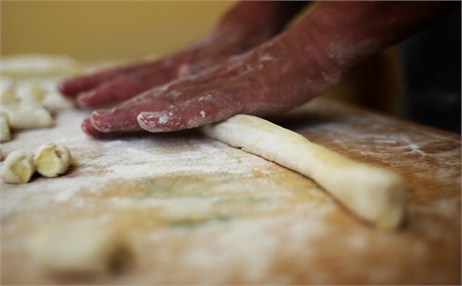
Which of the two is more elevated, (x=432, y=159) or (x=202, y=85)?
(x=202, y=85)

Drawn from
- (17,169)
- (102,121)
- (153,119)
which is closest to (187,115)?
(153,119)

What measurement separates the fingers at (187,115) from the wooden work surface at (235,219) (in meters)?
0.06

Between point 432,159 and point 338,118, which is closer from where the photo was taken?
point 432,159

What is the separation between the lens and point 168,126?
926mm

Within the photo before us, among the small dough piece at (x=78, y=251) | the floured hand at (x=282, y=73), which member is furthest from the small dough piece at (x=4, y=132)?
the small dough piece at (x=78, y=251)

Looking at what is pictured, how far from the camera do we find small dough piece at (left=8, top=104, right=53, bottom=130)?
112 centimetres

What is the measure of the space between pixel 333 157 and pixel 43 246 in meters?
0.41

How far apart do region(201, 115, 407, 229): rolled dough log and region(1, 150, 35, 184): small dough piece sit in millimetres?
378

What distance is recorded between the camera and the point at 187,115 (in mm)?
925

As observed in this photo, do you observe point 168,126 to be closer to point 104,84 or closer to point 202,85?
point 202,85

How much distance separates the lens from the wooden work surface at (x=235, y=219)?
52 centimetres

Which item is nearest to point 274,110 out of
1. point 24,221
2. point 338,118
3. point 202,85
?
point 202,85

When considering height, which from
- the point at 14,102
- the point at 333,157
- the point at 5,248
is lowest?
the point at 5,248

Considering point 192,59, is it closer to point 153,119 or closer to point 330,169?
point 153,119
